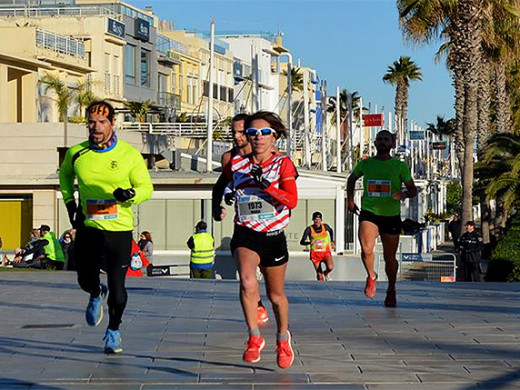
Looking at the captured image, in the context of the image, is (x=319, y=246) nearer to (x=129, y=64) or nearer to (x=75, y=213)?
(x=75, y=213)

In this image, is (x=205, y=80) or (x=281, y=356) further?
(x=205, y=80)

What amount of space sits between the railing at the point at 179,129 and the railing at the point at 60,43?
428 centimetres

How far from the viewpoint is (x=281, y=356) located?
26.1 feet

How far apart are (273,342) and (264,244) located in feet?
6.33

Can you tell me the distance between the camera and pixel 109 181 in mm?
8773

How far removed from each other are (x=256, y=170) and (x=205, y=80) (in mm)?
72017

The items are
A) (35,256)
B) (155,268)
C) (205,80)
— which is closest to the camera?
(35,256)

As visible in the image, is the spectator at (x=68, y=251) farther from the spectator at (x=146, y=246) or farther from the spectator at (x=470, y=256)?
the spectator at (x=470, y=256)

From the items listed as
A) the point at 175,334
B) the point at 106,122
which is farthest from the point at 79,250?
the point at 175,334

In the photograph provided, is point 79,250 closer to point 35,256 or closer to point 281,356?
point 281,356

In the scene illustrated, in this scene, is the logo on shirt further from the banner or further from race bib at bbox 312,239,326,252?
the banner

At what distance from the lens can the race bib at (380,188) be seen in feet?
40.2

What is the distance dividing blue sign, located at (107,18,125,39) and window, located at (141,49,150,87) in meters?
4.87

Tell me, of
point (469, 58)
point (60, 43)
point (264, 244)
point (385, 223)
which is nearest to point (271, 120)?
point (264, 244)
